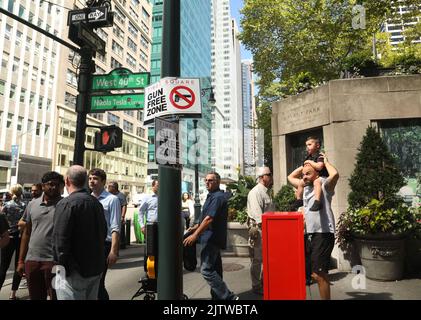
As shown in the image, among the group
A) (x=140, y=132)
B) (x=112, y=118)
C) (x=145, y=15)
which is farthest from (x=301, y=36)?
(x=145, y=15)

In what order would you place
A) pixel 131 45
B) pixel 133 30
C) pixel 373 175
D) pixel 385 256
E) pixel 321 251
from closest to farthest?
pixel 321 251
pixel 385 256
pixel 373 175
pixel 131 45
pixel 133 30

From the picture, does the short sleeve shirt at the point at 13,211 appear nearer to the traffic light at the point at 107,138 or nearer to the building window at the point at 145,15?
the traffic light at the point at 107,138

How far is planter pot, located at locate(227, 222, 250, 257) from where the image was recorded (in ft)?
29.2

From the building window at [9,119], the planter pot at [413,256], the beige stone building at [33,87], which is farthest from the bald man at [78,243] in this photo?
the building window at [9,119]

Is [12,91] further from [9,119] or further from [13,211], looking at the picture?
[13,211]

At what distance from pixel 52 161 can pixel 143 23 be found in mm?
38201

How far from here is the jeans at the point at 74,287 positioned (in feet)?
10.1

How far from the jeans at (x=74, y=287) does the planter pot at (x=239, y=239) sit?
6006 mm

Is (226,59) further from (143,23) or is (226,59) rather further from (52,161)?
(52,161)

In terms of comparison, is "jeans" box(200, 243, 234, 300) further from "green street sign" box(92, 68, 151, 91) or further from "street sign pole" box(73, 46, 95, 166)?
"green street sign" box(92, 68, 151, 91)

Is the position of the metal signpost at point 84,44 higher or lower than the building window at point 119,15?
lower

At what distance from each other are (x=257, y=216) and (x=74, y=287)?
10.9 feet

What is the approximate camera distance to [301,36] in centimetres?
2130

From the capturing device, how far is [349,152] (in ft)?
24.0
